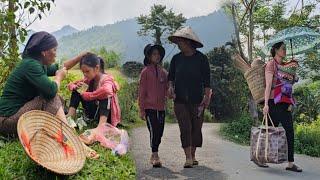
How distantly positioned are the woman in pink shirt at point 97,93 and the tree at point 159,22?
53.1 ft

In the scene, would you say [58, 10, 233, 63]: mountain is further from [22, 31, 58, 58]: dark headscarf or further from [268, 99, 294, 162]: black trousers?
[22, 31, 58, 58]: dark headscarf

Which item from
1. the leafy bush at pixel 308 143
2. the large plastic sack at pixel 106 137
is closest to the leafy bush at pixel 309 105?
the leafy bush at pixel 308 143

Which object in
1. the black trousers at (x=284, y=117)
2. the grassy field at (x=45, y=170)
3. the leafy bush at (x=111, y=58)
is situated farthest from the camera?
the leafy bush at (x=111, y=58)

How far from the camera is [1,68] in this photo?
6.91m

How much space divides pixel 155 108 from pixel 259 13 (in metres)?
16.6

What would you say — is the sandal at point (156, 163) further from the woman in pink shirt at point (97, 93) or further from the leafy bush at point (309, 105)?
the leafy bush at point (309, 105)

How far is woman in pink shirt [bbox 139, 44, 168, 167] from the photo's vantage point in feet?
20.9

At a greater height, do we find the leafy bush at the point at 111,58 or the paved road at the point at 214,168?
the leafy bush at the point at 111,58

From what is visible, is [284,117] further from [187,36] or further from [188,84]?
[187,36]

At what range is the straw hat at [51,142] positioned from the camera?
4297mm

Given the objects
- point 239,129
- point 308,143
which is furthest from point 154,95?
point 239,129

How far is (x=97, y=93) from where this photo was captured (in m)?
6.04

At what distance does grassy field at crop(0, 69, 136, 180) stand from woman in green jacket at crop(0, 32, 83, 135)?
0.32 metres

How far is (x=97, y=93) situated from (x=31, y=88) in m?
1.11
